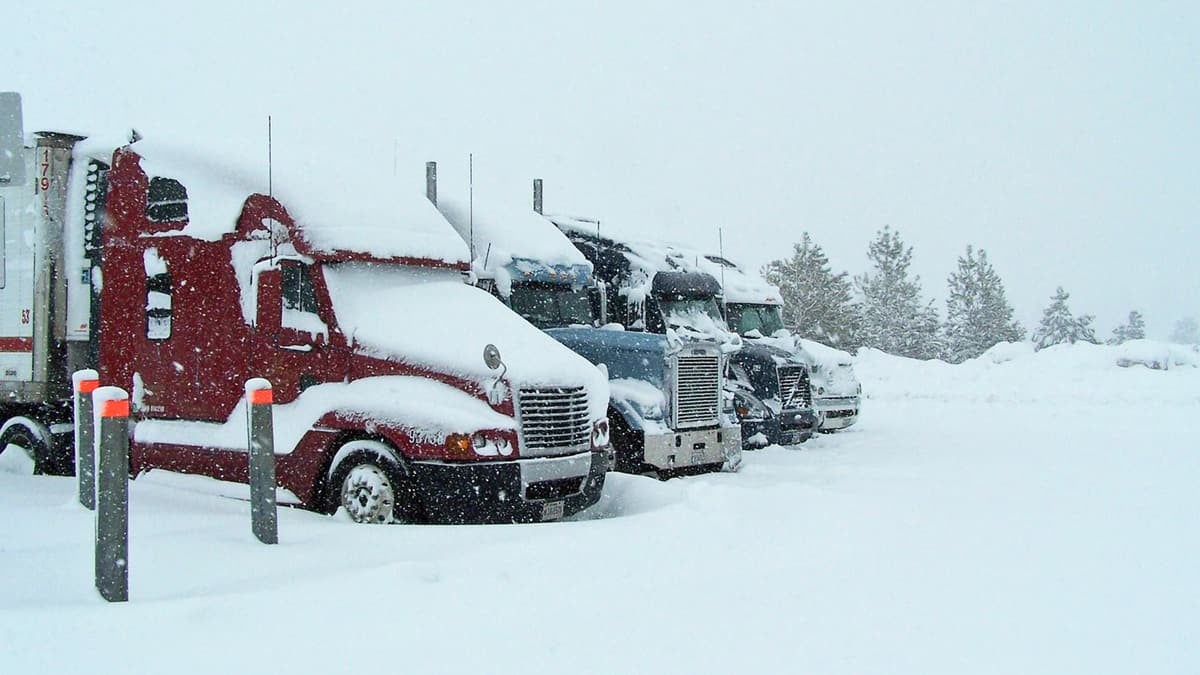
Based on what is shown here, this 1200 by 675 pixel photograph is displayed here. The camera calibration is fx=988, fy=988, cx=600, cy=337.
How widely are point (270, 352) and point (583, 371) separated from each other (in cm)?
254

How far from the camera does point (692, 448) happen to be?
A: 11.0 metres

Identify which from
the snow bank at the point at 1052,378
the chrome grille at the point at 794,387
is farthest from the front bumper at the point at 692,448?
the snow bank at the point at 1052,378

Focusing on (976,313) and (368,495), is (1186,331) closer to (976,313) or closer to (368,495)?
(976,313)

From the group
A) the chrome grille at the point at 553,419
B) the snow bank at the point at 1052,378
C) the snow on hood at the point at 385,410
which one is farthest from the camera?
the snow bank at the point at 1052,378

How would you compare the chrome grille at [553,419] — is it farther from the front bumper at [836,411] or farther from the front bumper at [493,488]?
the front bumper at [836,411]

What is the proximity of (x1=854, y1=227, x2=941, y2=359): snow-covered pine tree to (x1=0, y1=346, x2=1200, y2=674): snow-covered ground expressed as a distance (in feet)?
186

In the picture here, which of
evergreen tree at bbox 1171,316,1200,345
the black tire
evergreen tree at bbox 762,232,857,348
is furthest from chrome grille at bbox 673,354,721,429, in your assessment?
evergreen tree at bbox 1171,316,1200,345

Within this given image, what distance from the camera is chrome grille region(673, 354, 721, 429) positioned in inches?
442

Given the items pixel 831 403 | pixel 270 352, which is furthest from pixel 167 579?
pixel 831 403

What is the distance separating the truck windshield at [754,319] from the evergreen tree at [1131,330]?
3200 inches

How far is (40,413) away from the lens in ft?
32.7

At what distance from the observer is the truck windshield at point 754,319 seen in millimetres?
17116

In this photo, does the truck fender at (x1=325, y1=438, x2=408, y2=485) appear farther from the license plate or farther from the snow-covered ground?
the license plate

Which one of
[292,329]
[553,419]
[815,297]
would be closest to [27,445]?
[292,329]
